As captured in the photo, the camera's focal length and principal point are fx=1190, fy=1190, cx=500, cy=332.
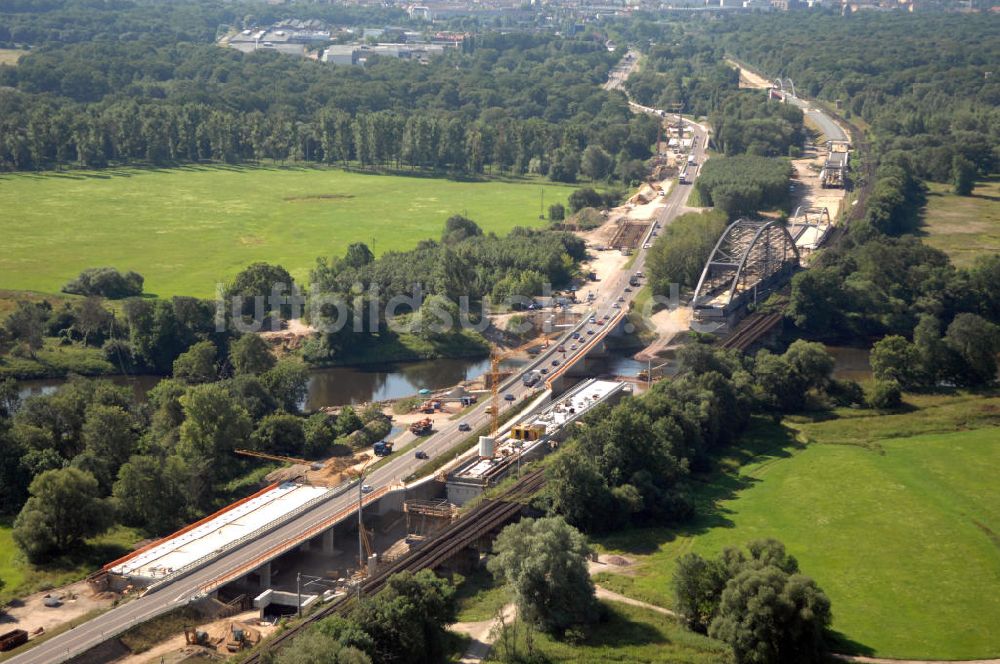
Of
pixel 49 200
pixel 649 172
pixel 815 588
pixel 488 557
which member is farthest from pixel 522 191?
pixel 815 588

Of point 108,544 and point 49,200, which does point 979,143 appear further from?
point 108,544

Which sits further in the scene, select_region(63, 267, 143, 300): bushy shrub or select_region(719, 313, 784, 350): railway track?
select_region(63, 267, 143, 300): bushy shrub

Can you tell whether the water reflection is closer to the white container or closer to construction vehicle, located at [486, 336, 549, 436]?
construction vehicle, located at [486, 336, 549, 436]

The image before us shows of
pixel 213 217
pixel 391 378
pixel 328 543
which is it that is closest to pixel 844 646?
pixel 328 543

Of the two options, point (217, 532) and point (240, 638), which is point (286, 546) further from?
point (240, 638)

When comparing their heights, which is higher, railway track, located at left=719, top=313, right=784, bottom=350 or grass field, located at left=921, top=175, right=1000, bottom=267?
grass field, located at left=921, top=175, right=1000, bottom=267

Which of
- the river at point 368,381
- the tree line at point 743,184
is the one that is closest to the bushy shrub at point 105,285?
the river at point 368,381

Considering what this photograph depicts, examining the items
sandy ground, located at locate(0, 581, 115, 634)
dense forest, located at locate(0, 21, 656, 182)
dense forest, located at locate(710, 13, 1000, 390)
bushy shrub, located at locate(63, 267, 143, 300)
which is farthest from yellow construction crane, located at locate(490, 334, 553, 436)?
dense forest, located at locate(0, 21, 656, 182)
